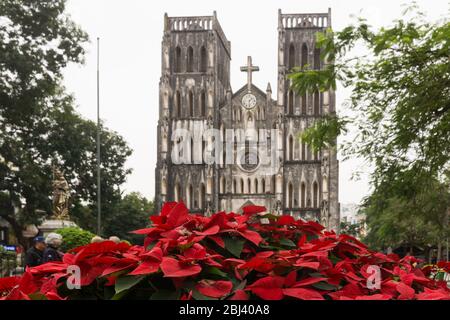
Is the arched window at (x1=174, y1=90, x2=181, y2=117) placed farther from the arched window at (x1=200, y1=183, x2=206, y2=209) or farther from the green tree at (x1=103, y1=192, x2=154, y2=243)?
the green tree at (x1=103, y1=192, x2=154, y2=243)

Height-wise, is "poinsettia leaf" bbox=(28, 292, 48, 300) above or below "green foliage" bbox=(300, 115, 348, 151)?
below

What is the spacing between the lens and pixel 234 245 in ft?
9.12

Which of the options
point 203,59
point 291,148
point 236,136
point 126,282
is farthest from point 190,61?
point 126,282

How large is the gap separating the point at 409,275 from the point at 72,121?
3442 centimetres

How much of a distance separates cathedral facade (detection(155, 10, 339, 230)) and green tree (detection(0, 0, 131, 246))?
80.0 feet

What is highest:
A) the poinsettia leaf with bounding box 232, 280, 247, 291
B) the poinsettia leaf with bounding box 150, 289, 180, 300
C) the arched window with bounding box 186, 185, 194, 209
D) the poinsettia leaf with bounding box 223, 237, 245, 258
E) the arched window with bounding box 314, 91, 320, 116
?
the arched window with bounding box 314, 91, 320, 116

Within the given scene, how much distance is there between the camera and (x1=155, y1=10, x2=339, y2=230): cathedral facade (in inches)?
2335

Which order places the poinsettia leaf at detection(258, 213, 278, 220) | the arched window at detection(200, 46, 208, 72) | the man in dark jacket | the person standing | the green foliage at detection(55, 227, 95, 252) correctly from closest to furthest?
the poinsettia leaf at detection(258, 213, 278, 220), the person standing, the man in dark jacket, the green foliage at detection(55, 227, 95, 252), the arched window at detection(200, 46, 208, 72)

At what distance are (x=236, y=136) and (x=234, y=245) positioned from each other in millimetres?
57952

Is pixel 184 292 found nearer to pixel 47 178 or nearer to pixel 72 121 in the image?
pixel 47 178

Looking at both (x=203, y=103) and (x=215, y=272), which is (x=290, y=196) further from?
(x=215, y=272)

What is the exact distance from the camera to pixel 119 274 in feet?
8.20

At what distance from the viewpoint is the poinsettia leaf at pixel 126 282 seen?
7.86ft

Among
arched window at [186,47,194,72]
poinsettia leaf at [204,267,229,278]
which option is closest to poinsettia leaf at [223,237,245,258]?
poinsettia leaf at [204,267,229,278]
